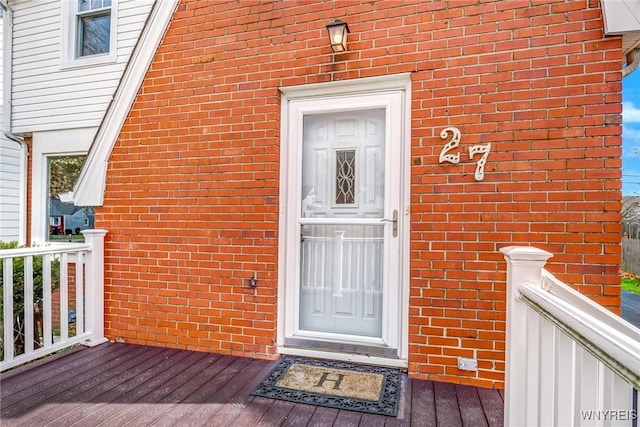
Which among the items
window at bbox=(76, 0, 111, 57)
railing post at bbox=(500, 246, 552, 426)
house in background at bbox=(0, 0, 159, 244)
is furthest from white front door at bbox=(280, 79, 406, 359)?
window at bbox=(76, 0, 111, 57)

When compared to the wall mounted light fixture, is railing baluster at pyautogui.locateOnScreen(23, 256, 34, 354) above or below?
below

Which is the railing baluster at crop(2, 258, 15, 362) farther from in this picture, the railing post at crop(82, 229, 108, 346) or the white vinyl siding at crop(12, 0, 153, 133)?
the white vinyl siding at crop(12, 0, 153, 133)

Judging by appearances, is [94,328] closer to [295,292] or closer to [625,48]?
[295,292]

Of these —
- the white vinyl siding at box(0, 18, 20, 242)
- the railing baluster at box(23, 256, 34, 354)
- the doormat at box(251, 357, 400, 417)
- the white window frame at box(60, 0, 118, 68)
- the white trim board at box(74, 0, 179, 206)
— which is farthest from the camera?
the white vinyl siding at box(0, 18, 20, 242)

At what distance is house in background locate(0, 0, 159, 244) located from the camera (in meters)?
4.86

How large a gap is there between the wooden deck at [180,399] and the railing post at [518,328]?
1.46ft

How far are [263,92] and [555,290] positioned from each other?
2.36 m

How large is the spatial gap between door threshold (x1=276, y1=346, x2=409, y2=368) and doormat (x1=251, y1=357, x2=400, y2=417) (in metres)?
0.04

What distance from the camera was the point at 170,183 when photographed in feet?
9.66

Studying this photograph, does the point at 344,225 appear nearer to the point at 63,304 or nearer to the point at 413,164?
the point at 413,164

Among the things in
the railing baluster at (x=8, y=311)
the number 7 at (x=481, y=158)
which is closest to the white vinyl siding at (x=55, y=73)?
the railing baluster at (x=8, y=311)

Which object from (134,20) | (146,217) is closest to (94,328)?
(146,217)

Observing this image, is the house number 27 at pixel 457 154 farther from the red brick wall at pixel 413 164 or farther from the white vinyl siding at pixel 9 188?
the white vinyl siding at pixel 9 188

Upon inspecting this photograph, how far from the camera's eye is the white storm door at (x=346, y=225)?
2545mm
